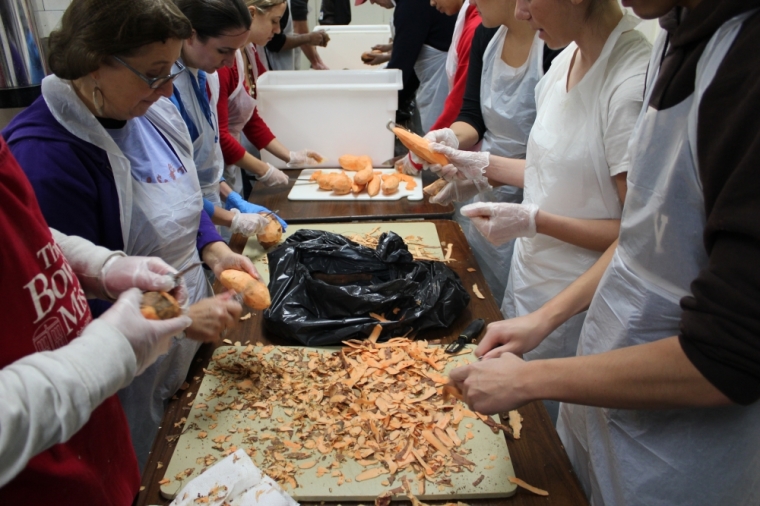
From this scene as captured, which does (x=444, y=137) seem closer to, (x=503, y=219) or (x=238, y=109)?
(x=503, y=219)

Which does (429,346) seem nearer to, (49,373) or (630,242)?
(630,242)

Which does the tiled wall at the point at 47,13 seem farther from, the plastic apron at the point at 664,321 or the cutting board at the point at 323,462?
the plastic apron at the point at 664,321

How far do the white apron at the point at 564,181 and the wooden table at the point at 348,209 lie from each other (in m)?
0.72

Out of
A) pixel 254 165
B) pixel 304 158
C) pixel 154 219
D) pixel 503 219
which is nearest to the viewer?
pixel 154 219

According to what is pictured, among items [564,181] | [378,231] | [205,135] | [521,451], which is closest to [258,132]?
[205,135]

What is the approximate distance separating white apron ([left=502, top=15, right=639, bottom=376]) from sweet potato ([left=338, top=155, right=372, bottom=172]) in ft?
4.45

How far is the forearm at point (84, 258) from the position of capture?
118cm

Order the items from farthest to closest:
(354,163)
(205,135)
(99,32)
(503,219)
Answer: (354,163), (205,135), (503,219), (99,32)

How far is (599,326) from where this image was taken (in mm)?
1217

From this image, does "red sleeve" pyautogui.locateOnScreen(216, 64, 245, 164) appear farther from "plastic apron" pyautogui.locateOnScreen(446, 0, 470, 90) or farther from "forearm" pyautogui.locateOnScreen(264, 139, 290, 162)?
"plastic apron" pyautogui.locateOnScreen(446, 0, 470, 90)

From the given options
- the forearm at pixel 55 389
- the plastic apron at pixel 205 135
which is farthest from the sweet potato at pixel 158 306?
the plastic apron at pixel 205 135

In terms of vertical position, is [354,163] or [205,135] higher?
[205,135]

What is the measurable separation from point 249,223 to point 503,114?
137 cm

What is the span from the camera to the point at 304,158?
10.5ft
